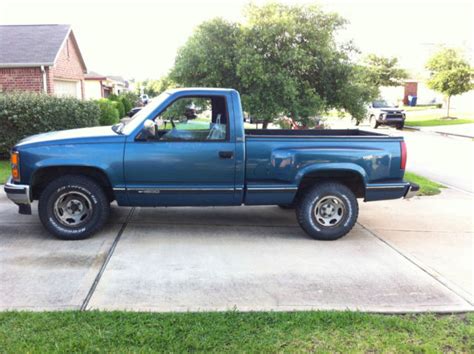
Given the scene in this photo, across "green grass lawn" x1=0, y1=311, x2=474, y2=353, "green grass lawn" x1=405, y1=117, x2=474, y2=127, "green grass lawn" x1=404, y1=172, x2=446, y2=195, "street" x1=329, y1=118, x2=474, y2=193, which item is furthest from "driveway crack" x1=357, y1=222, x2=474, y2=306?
"green grass lawn" x1=405, y1=117, x2=474, y2=127

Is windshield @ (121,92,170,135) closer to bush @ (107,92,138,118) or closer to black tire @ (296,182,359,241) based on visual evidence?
black tire @ (296,182,359,241)

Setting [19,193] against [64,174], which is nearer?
[19,193]

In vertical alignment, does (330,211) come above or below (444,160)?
above

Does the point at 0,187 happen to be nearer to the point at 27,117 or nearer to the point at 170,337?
the point at 27,117

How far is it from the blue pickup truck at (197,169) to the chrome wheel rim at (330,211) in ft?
0.04

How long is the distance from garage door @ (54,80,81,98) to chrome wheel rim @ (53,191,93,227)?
51.2 ft

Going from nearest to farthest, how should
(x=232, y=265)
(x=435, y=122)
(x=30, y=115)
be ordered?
(x=232, y=265) < (x=30, y=115) < (x=435, y=122)

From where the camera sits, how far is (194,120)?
20.5 ft

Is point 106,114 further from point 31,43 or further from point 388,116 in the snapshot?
point 388,116

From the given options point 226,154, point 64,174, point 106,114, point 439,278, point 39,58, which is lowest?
point 439,278

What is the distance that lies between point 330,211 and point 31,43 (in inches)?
725

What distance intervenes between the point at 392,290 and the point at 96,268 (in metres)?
2.96

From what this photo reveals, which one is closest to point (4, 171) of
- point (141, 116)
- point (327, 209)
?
point (141, 116)

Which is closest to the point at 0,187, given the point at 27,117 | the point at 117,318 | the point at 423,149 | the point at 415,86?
the point at 27,117
